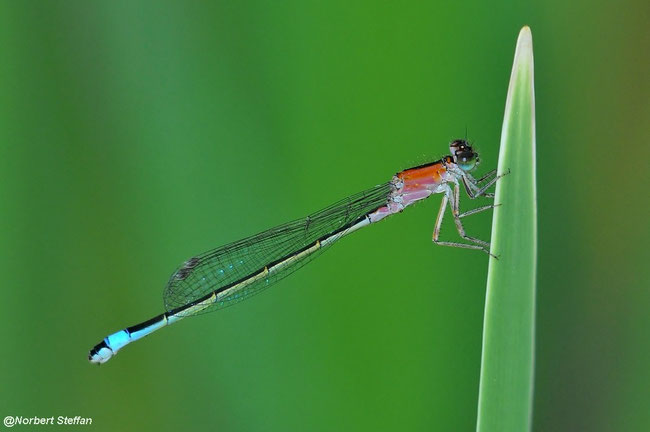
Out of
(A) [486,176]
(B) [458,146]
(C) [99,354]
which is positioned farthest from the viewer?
(B) [458,146]

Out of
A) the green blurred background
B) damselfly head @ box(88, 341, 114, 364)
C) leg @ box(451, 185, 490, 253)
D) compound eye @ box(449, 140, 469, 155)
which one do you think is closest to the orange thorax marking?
leg @ box(451, 185, 490, 253)

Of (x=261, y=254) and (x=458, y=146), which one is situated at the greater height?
(x=458, y=146)

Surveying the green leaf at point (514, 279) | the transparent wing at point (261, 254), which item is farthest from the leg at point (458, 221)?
the green leaf at point (514, 279)

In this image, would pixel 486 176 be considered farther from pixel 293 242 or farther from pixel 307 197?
pixel 293 242

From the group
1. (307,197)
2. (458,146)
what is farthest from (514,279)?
(458,146)

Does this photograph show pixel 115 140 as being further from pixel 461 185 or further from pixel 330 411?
pixel 461 185

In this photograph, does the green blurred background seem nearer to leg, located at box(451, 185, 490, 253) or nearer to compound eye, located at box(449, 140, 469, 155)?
leg, located at box(451, 185, 490, 253)
